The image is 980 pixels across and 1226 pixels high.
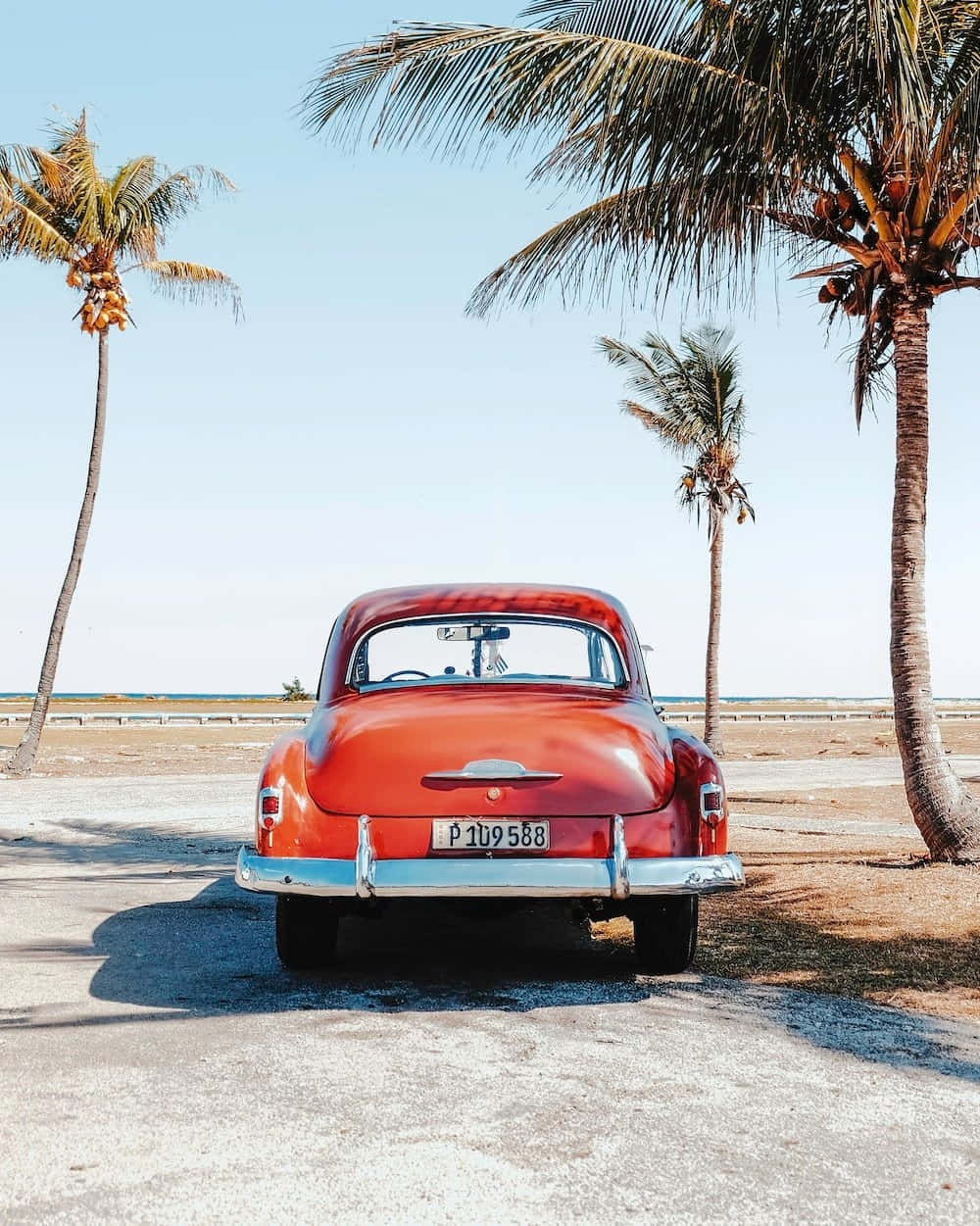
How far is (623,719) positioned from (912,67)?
5.26 metres

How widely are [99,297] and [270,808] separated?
2045cm

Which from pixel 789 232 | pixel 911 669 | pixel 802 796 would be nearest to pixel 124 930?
pixel 911 669

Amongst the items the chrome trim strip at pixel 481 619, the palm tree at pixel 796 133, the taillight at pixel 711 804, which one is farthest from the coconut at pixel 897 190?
the taillight at pixel 711 804

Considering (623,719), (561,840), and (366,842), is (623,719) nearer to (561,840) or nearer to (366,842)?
(561,840)

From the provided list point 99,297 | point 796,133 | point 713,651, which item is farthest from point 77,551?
point 796,133

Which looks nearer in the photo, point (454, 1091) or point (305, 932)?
point (454, 1091)

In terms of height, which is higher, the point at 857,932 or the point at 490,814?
the point at 490,814

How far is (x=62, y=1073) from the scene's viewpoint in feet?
14.4

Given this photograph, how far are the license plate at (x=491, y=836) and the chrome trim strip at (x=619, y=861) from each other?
Answer: 0.30 metres

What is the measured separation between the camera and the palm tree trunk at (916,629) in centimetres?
951

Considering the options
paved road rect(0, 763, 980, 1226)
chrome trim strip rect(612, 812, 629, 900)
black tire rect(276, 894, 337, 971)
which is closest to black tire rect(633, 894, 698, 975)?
paved road rect(0, 763, 980, 1226)

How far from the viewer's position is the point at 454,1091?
4.20m

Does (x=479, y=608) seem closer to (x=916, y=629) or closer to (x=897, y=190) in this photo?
(x=916, y=629)

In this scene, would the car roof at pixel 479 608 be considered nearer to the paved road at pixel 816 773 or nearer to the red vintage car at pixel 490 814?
the red vintage car at pixel 490 814
